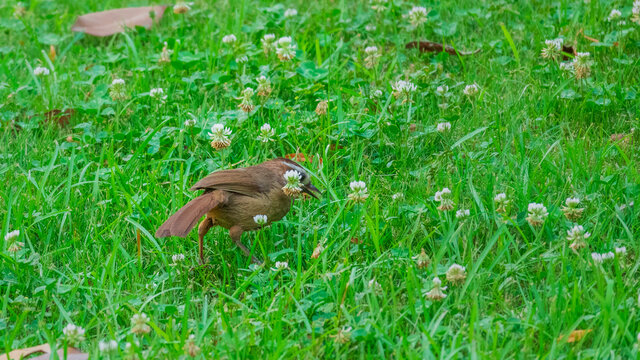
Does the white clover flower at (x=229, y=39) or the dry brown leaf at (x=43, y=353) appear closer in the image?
the dry brown leaf at (x=43, y=353)

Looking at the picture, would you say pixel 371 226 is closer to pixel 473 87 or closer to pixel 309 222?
pixel 309 222

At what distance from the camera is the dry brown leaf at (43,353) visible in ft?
12.9

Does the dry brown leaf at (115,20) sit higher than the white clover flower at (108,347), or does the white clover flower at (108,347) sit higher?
the dry brown leaf at (115,20)

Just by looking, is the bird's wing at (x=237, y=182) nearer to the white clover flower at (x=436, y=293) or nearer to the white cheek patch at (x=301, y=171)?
the white cheek patch at (x=301, y=171)

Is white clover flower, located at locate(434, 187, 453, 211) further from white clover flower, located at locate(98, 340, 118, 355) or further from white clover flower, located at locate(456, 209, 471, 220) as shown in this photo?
white clover flower, located at locate(98, 340, 118, 355)

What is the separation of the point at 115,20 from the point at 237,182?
3.71 metres

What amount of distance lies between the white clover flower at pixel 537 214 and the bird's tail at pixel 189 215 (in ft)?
5.90

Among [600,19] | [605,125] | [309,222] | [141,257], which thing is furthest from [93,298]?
[600,19]

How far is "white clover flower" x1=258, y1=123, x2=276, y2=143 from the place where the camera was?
231 inches

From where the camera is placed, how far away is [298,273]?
4.45m

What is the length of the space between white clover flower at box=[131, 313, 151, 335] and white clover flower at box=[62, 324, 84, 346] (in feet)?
0.83

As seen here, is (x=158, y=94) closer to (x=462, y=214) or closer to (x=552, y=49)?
Result: (x=462, y=214)

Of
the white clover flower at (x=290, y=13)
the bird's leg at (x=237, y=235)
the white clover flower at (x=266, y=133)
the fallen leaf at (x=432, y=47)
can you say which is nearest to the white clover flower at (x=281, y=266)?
the bird's leg at (x=237, y=235)

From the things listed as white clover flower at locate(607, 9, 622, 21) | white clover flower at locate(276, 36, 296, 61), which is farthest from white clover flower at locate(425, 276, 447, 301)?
white clover flower at locate(607, 9, 622, 21)
